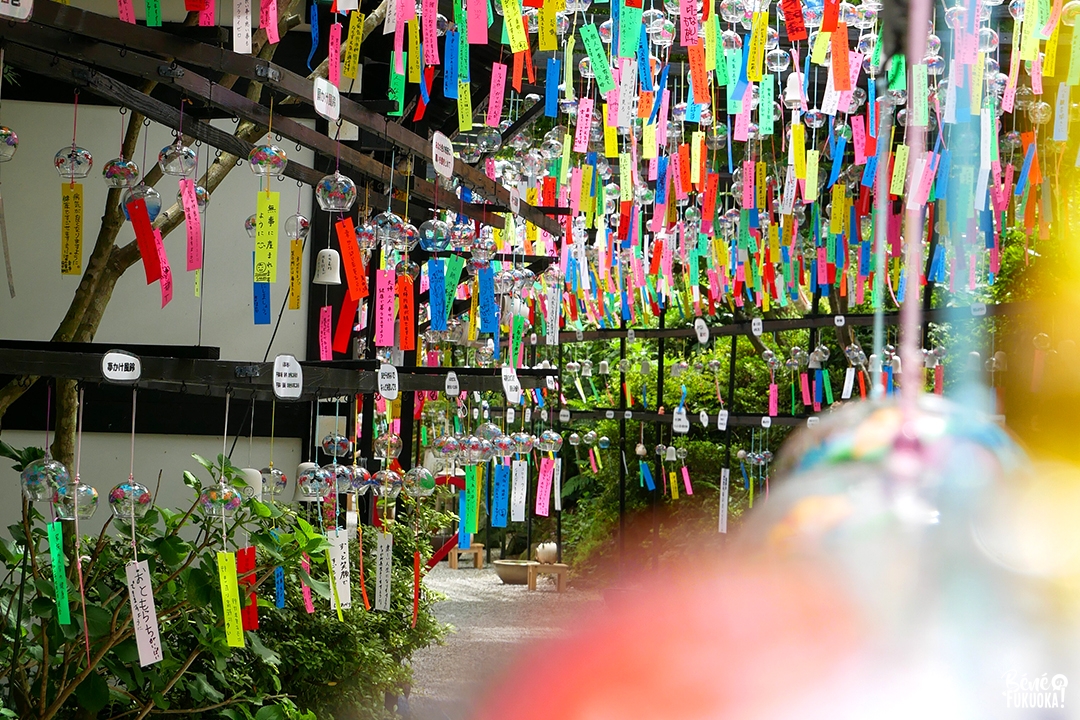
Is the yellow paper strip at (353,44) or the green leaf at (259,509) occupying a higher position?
the yellow paper strip at (353,44)

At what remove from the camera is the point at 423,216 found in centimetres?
335

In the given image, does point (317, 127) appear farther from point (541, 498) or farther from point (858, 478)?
point (858, 478)

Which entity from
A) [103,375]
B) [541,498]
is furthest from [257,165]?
[541,498]

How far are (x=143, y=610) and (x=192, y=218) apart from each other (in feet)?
2.48

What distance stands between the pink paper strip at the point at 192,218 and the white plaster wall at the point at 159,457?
2.11 meters

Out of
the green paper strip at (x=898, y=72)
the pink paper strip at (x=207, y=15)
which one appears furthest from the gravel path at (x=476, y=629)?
the pink paper strip at (x=207, y=15)

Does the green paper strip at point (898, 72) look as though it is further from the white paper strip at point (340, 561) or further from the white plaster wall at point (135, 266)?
the white paper strip at point (340, 561)

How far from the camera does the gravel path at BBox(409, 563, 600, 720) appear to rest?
205 inches

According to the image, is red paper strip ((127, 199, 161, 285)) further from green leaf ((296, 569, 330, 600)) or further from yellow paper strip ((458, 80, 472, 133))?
yellow paper strip ((458, 80, 472, 133))

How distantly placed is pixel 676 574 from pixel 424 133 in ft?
16.5

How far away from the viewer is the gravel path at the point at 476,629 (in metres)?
5.21

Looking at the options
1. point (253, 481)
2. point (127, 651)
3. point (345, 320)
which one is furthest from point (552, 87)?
point (127, 651)

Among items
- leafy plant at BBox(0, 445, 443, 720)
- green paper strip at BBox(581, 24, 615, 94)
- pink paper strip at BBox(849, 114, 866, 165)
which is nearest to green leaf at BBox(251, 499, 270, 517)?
leafy plant at BBox(0, 445, 443, 720)

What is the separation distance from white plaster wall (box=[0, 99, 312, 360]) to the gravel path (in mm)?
1872
